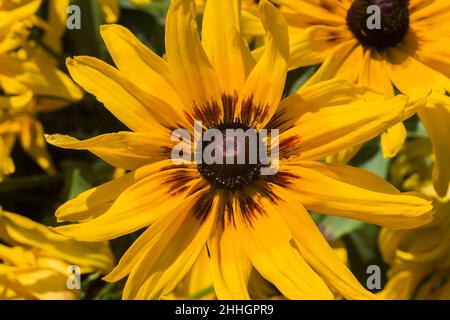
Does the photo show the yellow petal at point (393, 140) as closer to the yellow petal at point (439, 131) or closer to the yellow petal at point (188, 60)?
the yellow petal at point (439, 131)

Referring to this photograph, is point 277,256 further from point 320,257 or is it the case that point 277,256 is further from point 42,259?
point 42,259

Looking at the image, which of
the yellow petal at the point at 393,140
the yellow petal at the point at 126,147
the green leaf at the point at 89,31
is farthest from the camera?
the green leaf at the point at 89,31

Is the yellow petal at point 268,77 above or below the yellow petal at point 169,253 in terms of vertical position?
above

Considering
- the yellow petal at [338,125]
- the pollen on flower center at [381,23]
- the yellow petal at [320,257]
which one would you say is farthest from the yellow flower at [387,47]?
the yellow petal at [320,257]

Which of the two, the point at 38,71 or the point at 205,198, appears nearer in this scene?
the point at 205,198

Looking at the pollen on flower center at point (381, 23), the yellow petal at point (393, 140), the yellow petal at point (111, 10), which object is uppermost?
the yellow petal at point (111, 10)
